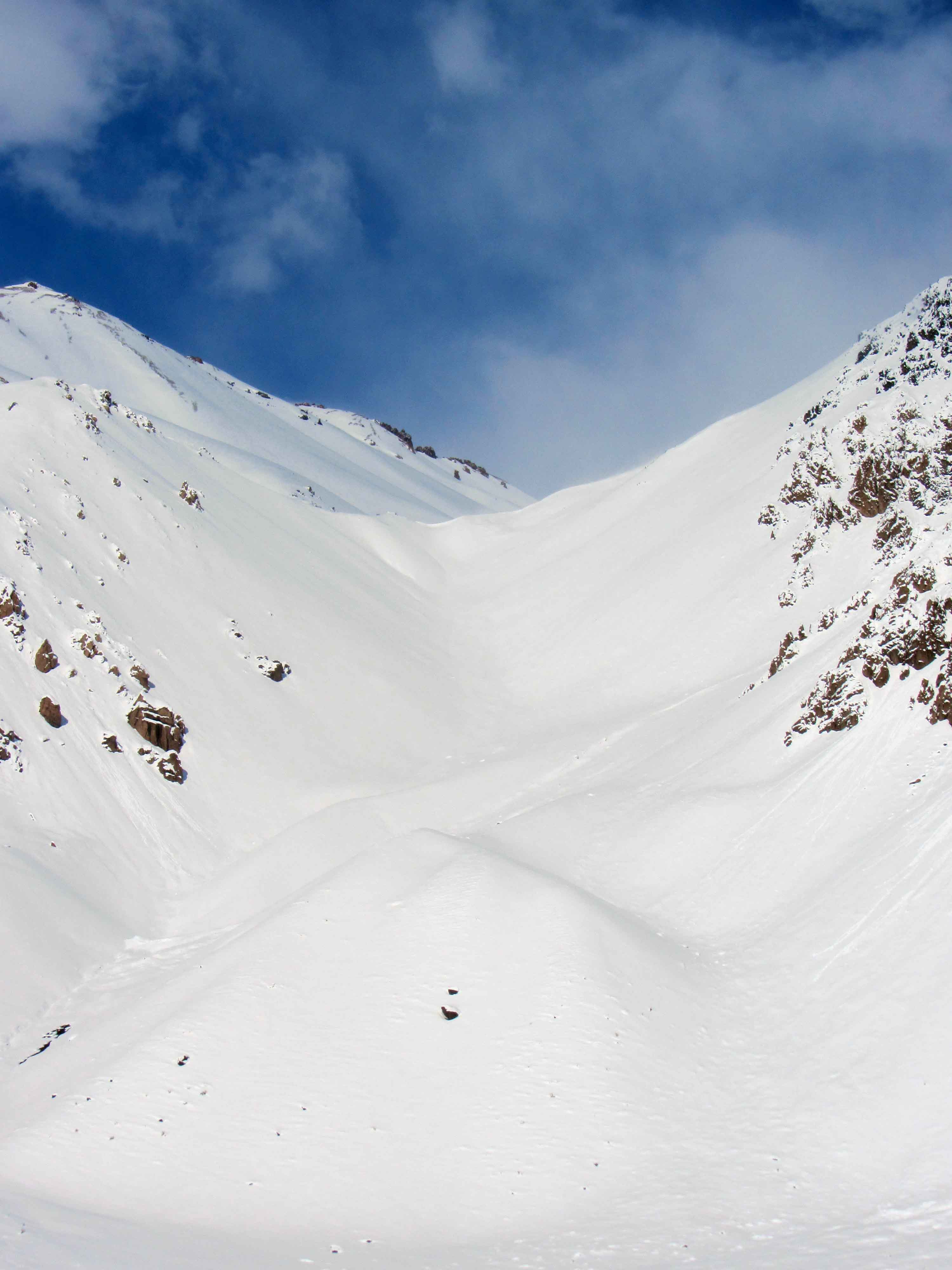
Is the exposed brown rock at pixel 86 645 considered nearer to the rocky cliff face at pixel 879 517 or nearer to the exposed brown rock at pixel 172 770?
the exposed brown rock at pixel 172 770

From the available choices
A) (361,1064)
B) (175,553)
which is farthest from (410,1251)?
(175,553)

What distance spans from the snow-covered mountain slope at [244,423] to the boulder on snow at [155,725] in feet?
148

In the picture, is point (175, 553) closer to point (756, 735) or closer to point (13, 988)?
point (13, 988)

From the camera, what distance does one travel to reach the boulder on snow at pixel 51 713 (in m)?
26.2

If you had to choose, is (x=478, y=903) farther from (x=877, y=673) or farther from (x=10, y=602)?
(x=10, y=602)

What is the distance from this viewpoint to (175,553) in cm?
3850

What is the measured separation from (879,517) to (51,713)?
1207 inches

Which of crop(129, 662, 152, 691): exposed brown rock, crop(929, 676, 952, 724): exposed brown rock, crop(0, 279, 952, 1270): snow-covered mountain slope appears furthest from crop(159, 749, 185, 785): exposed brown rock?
crop(929, 676, 952, 724): exposed brown rock

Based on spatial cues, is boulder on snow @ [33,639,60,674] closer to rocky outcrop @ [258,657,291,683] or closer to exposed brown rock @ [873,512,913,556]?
rocky outcrop @ [258,657,291,683]

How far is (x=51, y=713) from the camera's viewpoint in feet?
86.4

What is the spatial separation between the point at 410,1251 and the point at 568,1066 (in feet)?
12.6

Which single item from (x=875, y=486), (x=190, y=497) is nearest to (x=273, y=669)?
(x=190, y=497)

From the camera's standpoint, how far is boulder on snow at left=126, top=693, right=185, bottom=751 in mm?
28719

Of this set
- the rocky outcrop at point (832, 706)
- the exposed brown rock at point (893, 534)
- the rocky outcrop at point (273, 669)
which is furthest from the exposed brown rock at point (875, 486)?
the rocky outcrop at point (273, 669)
